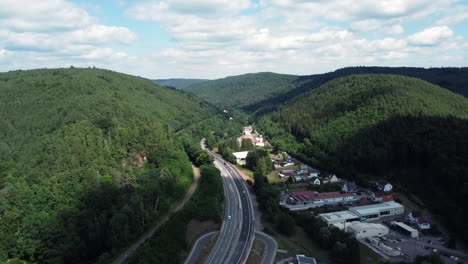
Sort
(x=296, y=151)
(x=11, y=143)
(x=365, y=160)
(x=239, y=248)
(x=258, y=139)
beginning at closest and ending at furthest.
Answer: (x=239, y=248) < (x=11, y=143) < (x=365, y=160) < (x=296, y=151) < (x=258, y=139)

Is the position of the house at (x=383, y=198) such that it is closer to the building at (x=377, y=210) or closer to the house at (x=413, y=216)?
the building at (x=377, y=210)

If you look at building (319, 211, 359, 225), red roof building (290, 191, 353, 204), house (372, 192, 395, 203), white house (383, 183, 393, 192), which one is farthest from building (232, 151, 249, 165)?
building (319, 211, 359, 225)

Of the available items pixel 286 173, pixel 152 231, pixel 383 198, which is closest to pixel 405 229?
pixel 383 198

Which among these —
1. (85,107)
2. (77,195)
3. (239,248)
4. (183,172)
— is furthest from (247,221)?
(85,107)

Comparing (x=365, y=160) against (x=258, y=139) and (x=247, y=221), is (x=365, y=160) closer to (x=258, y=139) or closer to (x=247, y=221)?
(x=247, y=221)

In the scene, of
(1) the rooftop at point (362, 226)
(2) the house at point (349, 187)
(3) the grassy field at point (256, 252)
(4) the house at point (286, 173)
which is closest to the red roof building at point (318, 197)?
(2) the house at point (349, 187)

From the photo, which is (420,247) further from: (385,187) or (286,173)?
(286,173)

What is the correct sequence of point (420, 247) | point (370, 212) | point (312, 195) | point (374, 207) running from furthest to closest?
point (312, 195)
point (374, 207)
point (370, 212)
point (420, 247)
